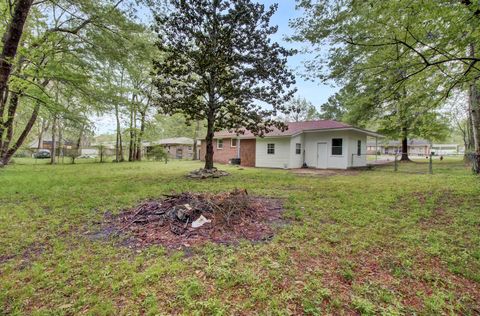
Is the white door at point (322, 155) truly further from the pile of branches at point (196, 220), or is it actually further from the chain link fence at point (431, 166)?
the pile of branches at point (196, 220)

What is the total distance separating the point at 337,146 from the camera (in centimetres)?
1498

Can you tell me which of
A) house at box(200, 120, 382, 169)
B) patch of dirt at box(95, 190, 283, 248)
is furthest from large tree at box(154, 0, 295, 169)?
patch of dirt at box(95, 190, 283, 248)

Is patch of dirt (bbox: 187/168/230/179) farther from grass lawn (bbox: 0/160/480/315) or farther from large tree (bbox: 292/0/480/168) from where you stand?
large tree (bbox: 292/0/480/168)

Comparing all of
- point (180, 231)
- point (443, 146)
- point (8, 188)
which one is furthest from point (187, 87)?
point (443, 146)

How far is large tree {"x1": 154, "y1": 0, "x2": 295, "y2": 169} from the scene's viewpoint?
9.86 meters

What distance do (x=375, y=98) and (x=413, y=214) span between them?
10.4ft

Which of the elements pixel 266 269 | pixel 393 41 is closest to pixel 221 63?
pixel 393 41

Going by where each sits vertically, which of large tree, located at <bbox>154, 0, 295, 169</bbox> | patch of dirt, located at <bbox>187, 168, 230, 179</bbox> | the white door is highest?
large tree, located at <bbox>154, 0, 295, 169</bbox>

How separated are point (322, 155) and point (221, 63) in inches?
363

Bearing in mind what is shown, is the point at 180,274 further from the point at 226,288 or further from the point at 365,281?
the point at 365,281

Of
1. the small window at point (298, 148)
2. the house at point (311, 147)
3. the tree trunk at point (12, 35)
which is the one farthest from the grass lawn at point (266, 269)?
the small window at point (298, 148)

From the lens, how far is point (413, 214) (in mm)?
5094

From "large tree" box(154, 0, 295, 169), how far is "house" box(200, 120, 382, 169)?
126 inches

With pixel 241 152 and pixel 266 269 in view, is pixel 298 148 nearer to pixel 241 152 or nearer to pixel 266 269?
pixel 241 152
